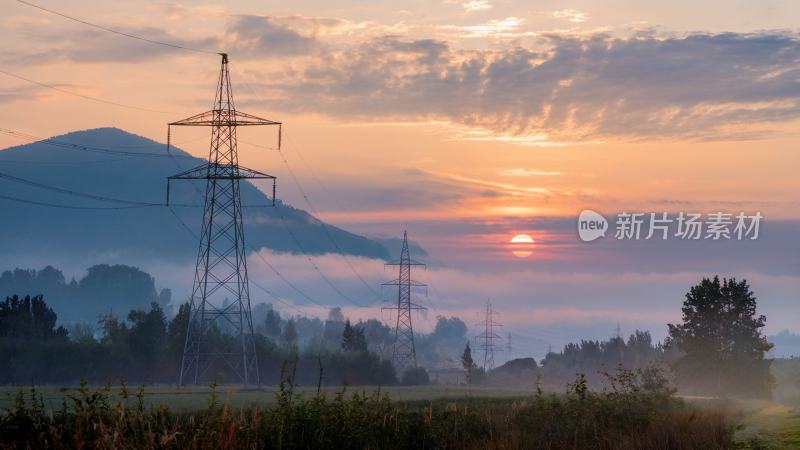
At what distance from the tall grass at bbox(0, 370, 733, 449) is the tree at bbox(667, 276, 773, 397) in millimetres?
91313

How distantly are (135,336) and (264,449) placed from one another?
421 feet

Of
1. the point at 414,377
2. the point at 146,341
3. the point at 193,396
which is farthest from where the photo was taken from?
the point at 414,377

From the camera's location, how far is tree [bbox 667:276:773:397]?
407ft

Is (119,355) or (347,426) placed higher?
(119,355)

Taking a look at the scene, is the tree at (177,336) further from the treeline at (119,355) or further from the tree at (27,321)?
the tree at (27,321)

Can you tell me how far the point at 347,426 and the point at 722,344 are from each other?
11376 cm

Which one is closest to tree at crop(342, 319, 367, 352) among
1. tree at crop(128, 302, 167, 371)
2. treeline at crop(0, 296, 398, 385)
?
treeline at crop(0, 296, 398, 385)

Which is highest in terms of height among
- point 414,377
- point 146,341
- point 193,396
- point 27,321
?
point 27,321

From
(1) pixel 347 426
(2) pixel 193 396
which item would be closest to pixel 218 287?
(2) pixel 193 396

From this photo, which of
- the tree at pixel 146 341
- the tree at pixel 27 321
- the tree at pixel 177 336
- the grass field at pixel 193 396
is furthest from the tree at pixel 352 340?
the grass field at pixel 193 396

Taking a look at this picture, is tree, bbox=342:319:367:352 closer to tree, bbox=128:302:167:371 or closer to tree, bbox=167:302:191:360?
tree, bbox=167:302:191:360

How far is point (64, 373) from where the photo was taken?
13038 cm

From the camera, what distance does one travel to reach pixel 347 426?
21094 mm

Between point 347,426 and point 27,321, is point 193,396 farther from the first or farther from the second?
point 27,321
